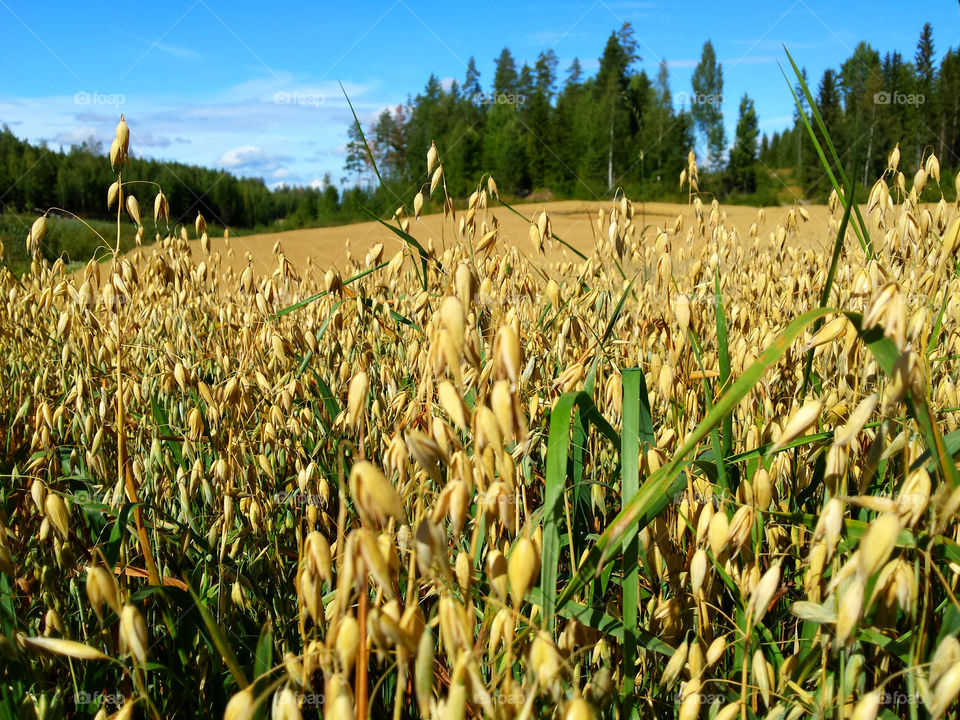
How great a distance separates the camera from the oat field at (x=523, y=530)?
21.1 inches

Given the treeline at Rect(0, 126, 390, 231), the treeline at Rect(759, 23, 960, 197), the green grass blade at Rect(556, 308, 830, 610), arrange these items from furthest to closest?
1. the treeline at Rect(759, 23, 960, 197)
2. the treeline at Rect(0, 126, 390, 231)
3. the green grass blade at Rect(556, 308, 830, 610)

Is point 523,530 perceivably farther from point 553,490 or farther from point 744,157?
point 744,157

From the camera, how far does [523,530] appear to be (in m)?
0.61

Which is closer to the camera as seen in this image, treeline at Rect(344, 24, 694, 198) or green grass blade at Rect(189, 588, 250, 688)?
green grass blade at Rect(189, 588, 250, 688)

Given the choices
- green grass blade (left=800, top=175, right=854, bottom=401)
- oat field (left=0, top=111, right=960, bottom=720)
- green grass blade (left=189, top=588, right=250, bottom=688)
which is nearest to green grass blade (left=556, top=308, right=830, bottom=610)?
oat field (left=0, top=111, right=960, bottom=720)

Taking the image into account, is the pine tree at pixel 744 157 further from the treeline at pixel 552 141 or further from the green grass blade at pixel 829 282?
the green grass blade at pixel 829 282

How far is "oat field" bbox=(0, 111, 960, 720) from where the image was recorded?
1.76 feet

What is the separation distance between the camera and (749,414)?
1.19 m

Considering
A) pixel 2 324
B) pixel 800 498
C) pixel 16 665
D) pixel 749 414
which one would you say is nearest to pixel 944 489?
pixel 800 498

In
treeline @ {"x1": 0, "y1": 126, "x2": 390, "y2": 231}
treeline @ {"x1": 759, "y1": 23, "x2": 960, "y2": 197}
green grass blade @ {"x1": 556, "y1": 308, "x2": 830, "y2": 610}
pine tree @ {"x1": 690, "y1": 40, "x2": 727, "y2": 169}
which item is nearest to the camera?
green grass blade @ {"x1": 556, "y1": 308, "x2": 830, "y2": 610}

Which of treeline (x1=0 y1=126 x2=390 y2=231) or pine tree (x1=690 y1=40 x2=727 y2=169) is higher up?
pine tree (x1=690 y1=40 x2=727 y2=169)

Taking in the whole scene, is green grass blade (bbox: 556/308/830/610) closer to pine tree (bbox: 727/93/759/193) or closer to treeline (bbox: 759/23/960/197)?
treeline (bbox: 759/23/960/197)

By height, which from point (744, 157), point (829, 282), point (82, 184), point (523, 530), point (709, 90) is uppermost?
point (709, 90)

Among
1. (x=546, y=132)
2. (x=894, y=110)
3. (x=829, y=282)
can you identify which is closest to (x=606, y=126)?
(x=546, y=132)
